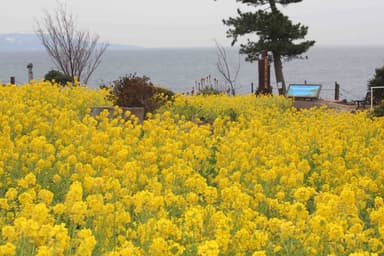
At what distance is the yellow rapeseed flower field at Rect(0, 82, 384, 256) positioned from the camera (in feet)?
11.6

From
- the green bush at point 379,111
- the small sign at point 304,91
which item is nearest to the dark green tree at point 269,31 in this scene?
the small sign at point 304,91

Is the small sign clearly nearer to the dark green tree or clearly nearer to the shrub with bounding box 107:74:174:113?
the dark green tree

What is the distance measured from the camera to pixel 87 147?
6.76m

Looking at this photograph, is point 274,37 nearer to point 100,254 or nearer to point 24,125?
point 24,125

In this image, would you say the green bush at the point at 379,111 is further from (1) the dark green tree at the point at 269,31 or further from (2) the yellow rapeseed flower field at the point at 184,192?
(1) the dark green tree at the point at 269,31

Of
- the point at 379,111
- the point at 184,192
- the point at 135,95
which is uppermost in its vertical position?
the point at 135,95

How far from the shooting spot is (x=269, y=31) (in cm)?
2708

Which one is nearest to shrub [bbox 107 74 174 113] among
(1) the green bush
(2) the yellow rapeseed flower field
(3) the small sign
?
(2) the yellow rapeseed flower field

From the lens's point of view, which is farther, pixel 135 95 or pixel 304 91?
pixel 304 91

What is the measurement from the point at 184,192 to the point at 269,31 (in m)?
22.6

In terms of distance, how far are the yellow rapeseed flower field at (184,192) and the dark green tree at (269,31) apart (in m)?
16.9

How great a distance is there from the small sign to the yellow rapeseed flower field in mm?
12225

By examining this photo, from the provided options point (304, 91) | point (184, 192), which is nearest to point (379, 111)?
point (184, 192)

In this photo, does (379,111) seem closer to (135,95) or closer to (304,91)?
(135,95)
